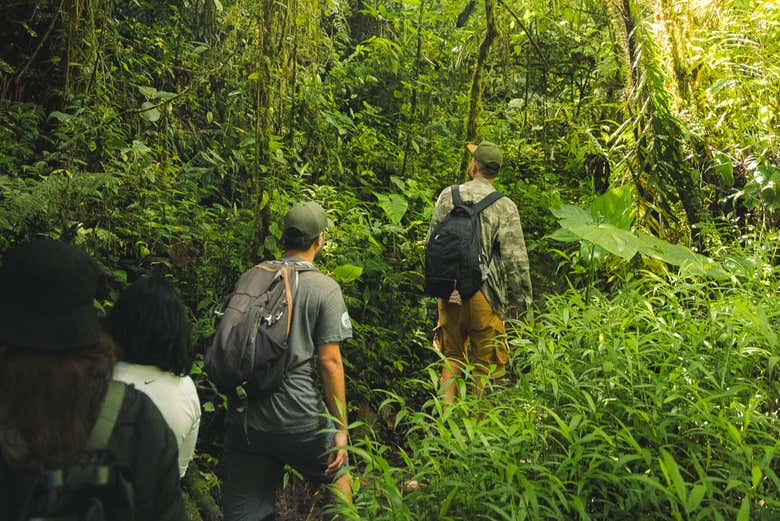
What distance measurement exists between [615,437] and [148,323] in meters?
2.37

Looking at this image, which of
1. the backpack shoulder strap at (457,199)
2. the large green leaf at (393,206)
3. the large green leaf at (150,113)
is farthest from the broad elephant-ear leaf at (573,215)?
the large green leaf at (150,113)

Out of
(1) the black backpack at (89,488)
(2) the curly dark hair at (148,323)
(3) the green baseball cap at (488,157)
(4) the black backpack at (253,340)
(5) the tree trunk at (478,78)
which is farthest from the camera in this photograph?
(5) the tree trunk at (478,78)

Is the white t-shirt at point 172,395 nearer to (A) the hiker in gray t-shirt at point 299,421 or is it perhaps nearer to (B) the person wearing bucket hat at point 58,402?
(B) the person wearing bucket hat at point 58,402

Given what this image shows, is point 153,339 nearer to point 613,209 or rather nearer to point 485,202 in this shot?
point 485,202

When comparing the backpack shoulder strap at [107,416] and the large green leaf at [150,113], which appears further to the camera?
the large green leaf at [150,113]

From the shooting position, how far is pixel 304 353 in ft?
10.9

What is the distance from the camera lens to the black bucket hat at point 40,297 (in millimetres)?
1608

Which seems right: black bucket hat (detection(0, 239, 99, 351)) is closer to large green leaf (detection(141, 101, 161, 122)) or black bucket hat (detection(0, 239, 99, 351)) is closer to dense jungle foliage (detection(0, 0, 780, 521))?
dense jungle foliage (detection(0, 0, 780, 521))

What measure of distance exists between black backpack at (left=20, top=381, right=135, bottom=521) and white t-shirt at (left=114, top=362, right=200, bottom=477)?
18.8 inches

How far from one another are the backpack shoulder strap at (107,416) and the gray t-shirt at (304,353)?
1552 mm

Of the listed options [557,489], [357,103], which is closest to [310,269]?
[557,489]

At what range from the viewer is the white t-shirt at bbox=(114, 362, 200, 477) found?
2195 mm

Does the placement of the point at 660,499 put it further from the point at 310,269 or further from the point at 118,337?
the point at 118,337

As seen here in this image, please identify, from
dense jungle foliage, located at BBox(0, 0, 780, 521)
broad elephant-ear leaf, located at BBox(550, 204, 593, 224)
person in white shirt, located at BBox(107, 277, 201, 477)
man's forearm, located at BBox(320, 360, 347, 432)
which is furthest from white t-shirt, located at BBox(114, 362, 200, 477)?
broad elephant-ear leaf, located at BBox(550, 204, 593, 224)
